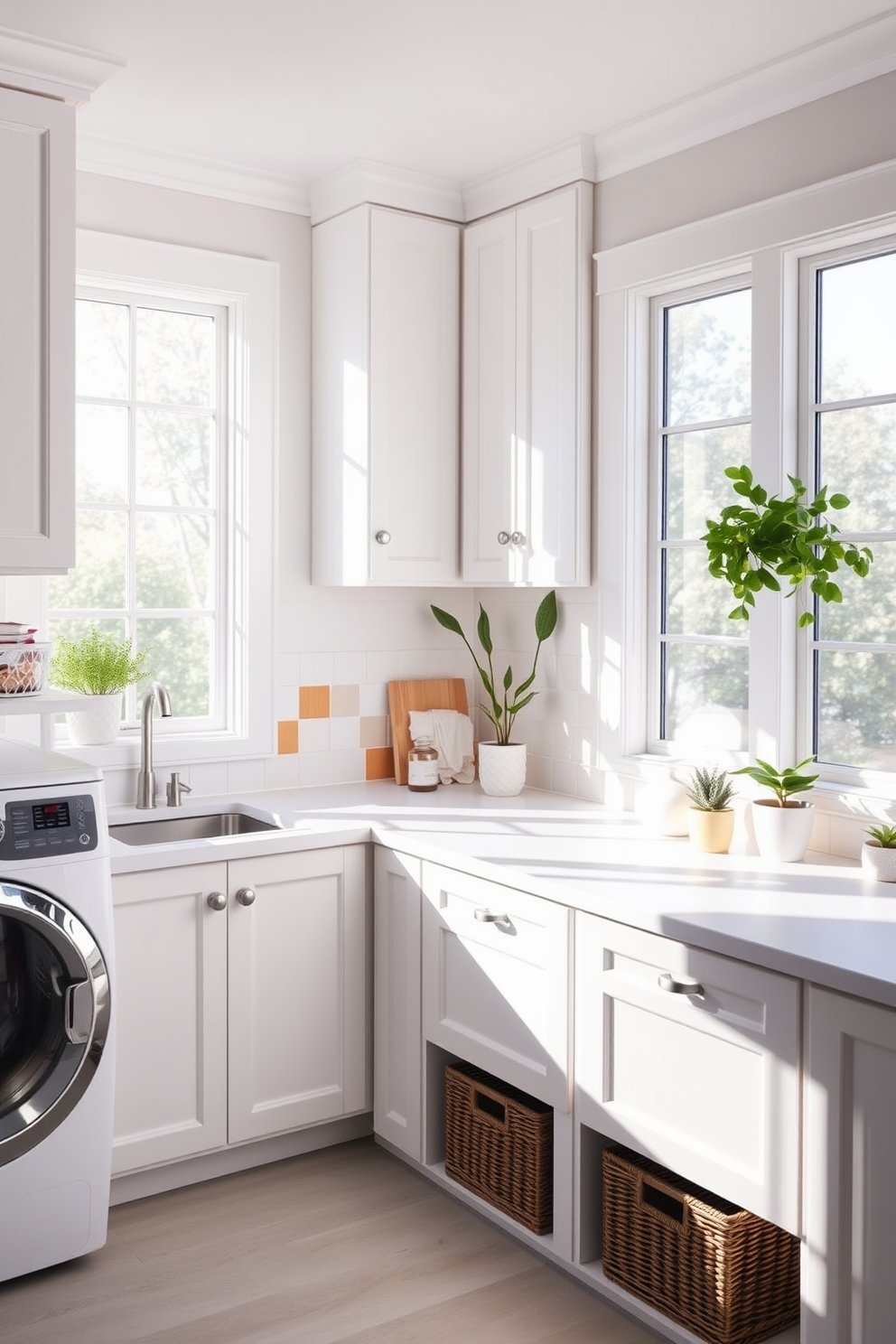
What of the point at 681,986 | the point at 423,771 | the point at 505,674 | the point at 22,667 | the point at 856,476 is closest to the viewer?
the point at 681,986

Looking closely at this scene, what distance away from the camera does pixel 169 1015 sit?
2.70 m

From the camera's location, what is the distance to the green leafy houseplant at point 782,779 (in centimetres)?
256

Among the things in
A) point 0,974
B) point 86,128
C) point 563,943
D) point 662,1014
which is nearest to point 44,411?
point 86,128

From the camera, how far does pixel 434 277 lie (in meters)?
3.39

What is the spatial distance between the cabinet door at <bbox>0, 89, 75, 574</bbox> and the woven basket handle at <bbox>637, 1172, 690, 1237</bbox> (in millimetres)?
1697

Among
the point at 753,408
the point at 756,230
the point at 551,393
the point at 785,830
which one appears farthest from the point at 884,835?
the point at 551,393

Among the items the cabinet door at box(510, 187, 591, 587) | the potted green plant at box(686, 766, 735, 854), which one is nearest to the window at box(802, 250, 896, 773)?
the potted green plant at box(686, 766, 735, 854)

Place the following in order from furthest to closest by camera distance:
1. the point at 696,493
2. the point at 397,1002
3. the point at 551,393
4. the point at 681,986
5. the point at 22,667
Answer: the point at 551,393 < the point at 696,493 < the point at 397,1002 < the point at 22,667 < the point at 681,986

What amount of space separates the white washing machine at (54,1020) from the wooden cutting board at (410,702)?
1270 mm

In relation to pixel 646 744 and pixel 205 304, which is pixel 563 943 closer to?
pixel 646 744

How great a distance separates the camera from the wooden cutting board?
361 centimetres

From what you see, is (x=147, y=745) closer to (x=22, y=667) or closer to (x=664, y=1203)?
(x=22, y=667)

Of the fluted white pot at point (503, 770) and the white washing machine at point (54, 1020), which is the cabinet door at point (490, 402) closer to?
the fluted white pot at point (503, 770)

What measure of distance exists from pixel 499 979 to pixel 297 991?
0.56 metres
